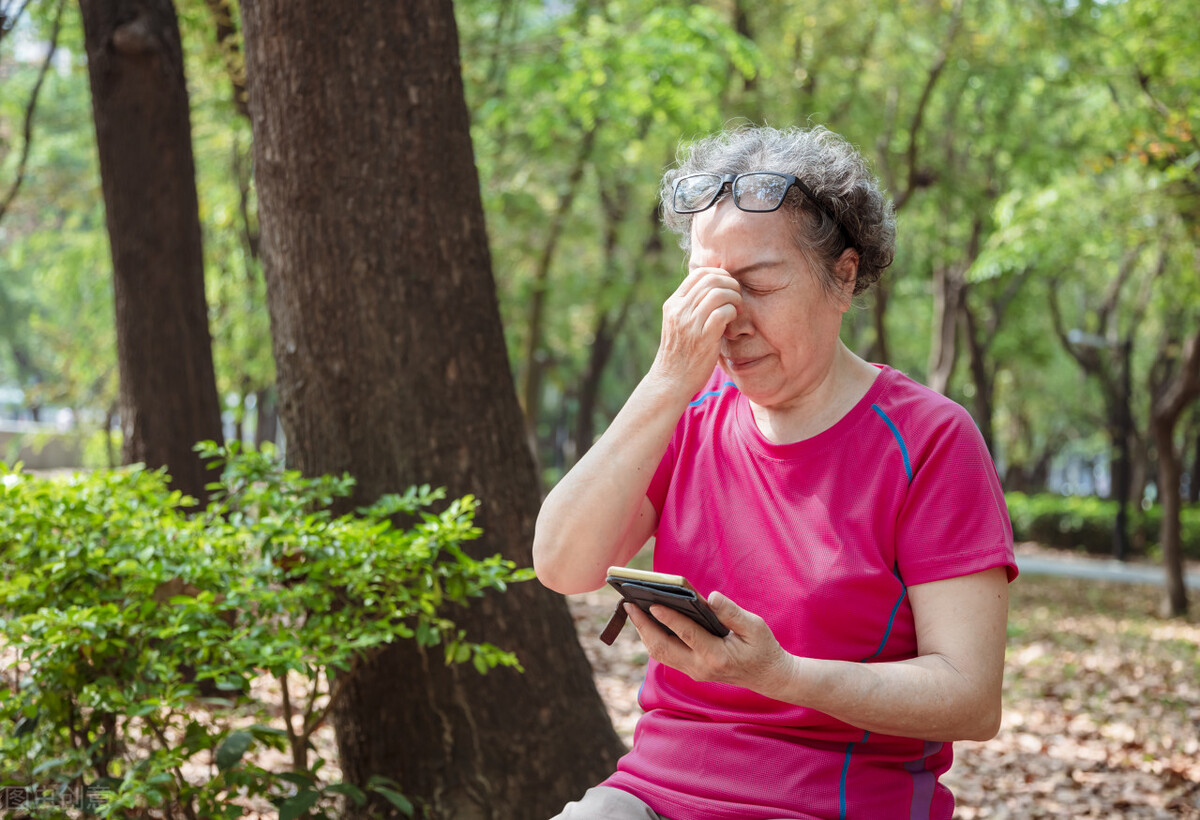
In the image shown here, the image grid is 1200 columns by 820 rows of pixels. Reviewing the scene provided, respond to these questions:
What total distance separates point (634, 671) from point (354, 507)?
15.4 ft

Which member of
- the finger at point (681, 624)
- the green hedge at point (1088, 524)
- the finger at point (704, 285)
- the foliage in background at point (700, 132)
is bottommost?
the green hedge at point (1088, 524)

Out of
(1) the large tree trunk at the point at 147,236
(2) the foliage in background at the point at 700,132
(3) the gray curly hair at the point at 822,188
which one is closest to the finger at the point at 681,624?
(3) the gray curly hair at the point at 822,188

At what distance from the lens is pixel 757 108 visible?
12.5 m

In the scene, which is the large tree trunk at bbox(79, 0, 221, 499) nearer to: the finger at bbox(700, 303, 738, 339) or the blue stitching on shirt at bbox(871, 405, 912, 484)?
the finger at bbox(700, 303, 738, 339)

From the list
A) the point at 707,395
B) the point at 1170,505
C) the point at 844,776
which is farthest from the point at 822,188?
the point at 1170,505

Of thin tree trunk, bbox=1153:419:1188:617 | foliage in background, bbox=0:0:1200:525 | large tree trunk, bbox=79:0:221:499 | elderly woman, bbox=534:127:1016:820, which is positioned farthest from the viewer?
thin tree trunk, bbox=1153:419:1188:617

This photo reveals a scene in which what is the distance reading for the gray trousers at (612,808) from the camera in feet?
6.51

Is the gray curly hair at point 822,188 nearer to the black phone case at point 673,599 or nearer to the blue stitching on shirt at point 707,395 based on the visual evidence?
the blue stitching on shirt at point 707,395

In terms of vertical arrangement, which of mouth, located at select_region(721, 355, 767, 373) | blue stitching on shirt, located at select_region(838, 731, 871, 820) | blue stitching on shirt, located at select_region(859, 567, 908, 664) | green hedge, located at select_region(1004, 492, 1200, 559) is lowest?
green hedge, located at select_region(1004, 492, 1200, 559)

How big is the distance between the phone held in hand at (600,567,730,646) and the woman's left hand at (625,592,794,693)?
0.01m

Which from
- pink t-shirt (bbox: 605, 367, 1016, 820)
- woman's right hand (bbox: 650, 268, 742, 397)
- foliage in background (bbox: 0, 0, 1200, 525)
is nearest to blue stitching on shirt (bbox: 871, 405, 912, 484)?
pink t-shirt (bbox: 605, 367, 1016, 820)

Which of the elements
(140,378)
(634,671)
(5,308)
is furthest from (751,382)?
(5,308)

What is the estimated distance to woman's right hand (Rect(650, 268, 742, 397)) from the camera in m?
2.00

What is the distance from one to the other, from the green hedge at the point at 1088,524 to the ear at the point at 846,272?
23.3 meters
